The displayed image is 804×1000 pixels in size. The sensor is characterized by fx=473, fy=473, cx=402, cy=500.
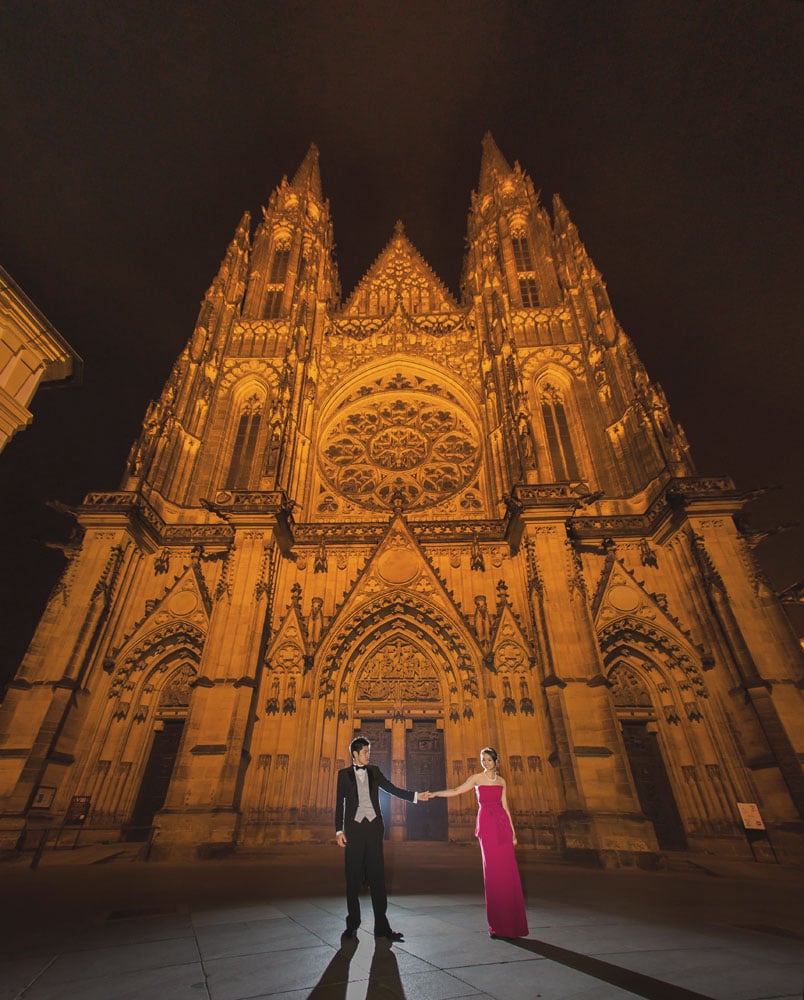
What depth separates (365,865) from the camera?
11.6ft

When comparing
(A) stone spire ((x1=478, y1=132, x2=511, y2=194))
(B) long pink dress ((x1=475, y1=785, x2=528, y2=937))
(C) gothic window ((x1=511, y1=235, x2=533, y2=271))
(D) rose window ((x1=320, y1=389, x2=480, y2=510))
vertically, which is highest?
(A) stone spire ((x1=478, y1=132, x2=511, y2=194))

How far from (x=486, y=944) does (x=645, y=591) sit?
35.8 ft

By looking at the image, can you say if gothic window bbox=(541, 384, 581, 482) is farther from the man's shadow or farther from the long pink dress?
the man's shadow

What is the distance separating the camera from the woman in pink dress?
3213mm

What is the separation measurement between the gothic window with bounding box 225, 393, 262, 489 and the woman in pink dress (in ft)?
45.3

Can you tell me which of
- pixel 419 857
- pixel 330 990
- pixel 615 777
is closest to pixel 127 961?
pixel 330 990

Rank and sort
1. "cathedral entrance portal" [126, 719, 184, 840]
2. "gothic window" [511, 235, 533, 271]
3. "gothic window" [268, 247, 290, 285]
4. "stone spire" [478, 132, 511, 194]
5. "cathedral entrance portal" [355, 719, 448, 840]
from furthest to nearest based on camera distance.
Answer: "stone spire" [478, 132, 511, 194] → "gothic window" [268, 247, 290, 285] → "gothic window" [511, 235, 533, 271] → "cathedral entrance portal" [126, 719, 184, 840] → "cathedral entrance portal" [355, 719, 448, 840]

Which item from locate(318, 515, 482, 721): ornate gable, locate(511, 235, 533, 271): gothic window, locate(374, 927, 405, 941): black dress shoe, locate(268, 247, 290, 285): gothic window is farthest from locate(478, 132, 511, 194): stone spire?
locate(374, 927, 405, 941): black dress shoe

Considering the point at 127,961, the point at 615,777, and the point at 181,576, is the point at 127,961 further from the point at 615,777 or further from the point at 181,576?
the point at 181,576

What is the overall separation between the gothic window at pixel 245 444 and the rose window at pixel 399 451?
261 cm

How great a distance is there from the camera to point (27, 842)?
8797 mm

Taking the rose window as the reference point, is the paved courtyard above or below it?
below

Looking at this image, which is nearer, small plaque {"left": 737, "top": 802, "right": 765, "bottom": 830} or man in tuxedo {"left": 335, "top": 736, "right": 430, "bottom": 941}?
man in tuxedo {"left": 335, "top": 736, "right": 430, "bottom": 941}

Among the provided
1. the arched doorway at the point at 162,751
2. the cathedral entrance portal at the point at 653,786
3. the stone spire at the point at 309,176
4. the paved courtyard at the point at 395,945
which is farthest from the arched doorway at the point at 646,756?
the stone spire at the point at 309,176
